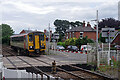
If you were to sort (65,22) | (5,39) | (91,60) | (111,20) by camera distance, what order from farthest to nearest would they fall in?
(65,22)
(5,39)
(111,20)
(91,60)

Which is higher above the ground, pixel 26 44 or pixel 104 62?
pixel 26 44

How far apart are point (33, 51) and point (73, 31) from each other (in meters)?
33.8

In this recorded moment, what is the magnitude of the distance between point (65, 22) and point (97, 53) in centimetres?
6436

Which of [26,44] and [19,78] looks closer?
[19,78]

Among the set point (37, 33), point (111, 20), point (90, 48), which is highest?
point (111, 20)

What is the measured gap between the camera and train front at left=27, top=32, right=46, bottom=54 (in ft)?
78.0

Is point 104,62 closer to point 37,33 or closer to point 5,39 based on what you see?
point 37,33

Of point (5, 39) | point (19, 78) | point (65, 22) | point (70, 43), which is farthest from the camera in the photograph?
point (65, 22)

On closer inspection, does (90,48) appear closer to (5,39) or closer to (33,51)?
(33,51)

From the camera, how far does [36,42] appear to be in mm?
23938

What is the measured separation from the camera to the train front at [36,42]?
23766 mm

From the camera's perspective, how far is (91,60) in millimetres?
16875

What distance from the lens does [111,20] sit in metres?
53.4

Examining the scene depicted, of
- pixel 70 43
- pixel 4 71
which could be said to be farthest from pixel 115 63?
pixel 70 43
